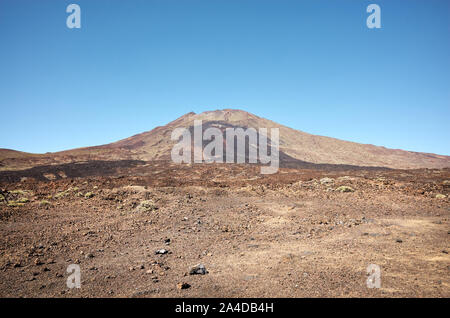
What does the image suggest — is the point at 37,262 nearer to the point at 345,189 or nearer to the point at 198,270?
the point at 198,270

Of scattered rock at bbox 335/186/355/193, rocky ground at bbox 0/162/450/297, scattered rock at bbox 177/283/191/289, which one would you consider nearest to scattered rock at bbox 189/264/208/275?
rocky ground at bbox 0/162/450/297

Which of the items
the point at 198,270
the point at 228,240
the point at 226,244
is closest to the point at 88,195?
the point at 228,240

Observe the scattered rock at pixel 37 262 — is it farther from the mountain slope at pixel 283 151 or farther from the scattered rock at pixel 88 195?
the mountain slope at pixel 283 151

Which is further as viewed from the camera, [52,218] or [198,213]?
[198,213]
